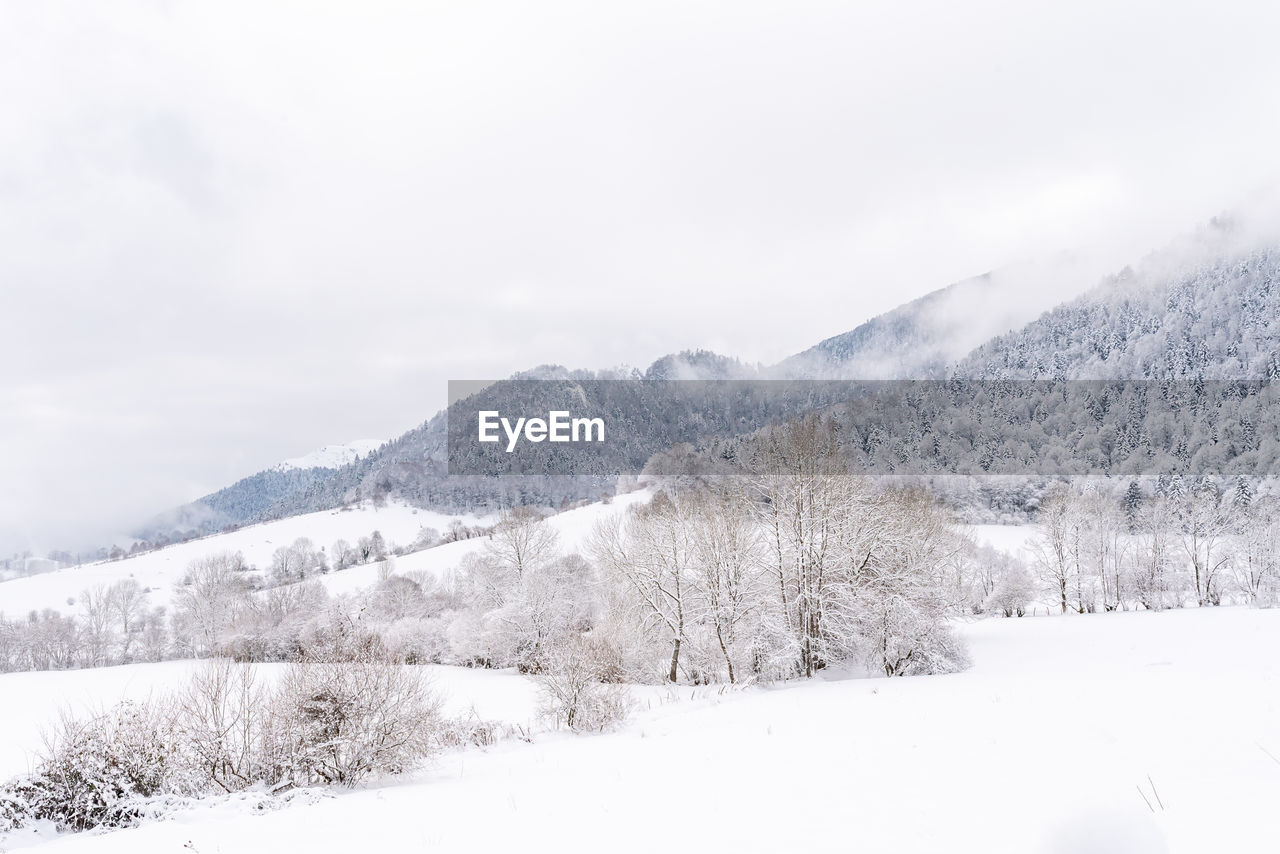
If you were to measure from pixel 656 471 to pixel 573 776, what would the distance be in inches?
4025

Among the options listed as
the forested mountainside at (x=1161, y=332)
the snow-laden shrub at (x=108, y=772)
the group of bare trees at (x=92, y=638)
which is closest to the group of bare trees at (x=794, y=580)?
the snow-laden shrub at (x=108, y=772)

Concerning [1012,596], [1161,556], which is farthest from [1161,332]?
[1012,596]

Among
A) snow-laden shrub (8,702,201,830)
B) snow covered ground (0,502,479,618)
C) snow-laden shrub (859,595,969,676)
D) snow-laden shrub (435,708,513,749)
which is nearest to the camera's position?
snow-laden shrub (8,702,201,830)

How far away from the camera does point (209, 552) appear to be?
425ft

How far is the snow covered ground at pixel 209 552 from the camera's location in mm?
106250

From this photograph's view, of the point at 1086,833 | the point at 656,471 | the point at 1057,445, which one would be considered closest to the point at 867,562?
the point at 1086,833

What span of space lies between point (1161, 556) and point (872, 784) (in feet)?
202

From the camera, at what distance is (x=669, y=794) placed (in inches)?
346

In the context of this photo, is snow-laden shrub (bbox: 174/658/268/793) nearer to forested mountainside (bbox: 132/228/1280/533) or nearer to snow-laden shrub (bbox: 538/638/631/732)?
snow-laden shrub (bbox: 538/638/631/732)

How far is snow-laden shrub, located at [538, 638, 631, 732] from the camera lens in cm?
1761

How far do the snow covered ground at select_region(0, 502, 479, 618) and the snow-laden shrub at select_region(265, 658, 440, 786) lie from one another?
374ft

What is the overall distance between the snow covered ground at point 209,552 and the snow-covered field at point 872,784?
4655 inches

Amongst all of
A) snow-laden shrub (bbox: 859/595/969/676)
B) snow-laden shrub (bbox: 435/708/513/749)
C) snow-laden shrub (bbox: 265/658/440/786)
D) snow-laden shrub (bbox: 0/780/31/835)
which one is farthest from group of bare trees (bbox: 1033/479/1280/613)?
snow-laden shrub (bbox: 0/780/31/835)

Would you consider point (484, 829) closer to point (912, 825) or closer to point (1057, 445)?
point (912, 825)
